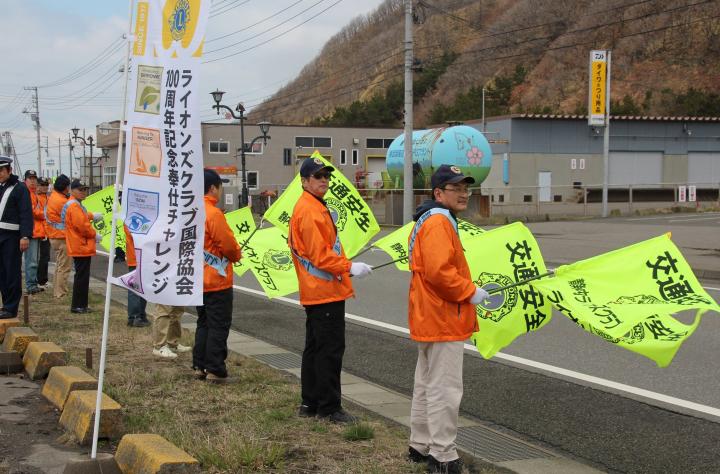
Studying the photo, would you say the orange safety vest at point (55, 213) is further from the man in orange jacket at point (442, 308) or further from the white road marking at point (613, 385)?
the man in orange jacket at point (442, 308)

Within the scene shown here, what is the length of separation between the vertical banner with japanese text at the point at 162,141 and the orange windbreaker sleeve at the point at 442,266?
62.5 inches

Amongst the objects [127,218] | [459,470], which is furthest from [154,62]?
[459,470]

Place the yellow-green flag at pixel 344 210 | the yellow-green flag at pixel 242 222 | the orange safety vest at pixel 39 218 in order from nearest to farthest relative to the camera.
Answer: the yellow-green flag at pixel 344 210 → the yellow-green flag at pixel 242 222 → the orange safety vest at pixel 39 218

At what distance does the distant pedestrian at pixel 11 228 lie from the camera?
9156 millimetres

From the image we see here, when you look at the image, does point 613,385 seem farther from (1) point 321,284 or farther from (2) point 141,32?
(2) point 141,32

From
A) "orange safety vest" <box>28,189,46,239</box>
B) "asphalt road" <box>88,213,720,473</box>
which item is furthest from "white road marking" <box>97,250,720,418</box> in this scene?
"orange safety vest" <box>28,189,46,239</box>

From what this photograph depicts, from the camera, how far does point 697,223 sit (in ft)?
100

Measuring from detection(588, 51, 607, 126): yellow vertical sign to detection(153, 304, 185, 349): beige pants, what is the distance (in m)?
32.4

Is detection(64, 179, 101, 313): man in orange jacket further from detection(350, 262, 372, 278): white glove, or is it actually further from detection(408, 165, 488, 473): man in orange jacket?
detection(408, 165, 488, 473): man in orange jacket

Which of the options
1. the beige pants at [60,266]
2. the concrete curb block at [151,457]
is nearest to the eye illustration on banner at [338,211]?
the concrete curb block at [151,457]

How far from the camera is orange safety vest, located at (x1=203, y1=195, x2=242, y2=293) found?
6.63 m

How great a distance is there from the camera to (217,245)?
21.9 feet

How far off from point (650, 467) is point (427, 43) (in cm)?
11866

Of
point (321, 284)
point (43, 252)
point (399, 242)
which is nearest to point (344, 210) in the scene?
point (399, 242)
